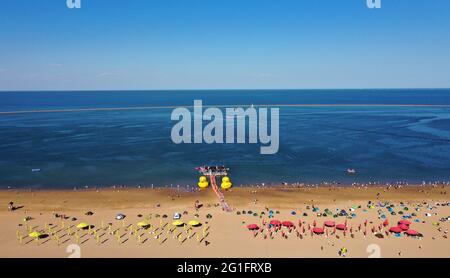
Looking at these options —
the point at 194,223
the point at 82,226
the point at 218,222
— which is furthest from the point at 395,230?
the point at 82,226

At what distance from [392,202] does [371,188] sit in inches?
322

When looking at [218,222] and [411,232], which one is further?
[218,222]

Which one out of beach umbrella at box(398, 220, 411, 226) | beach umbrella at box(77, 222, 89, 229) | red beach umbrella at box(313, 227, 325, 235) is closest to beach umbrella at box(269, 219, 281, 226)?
red beach umbrella at box(313, 227, 325, 235)

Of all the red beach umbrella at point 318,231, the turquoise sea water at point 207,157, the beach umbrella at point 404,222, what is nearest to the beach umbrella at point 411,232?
the beach umbrella at point 404,222

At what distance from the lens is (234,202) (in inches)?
2312

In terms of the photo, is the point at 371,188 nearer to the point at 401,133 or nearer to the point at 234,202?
the point at 234,202

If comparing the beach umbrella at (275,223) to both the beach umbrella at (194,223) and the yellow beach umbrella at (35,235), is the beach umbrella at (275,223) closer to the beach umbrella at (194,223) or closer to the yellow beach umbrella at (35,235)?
the beach umbrella at (194,223)

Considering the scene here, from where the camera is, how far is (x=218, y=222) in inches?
1955

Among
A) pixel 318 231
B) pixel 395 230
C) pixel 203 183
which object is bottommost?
pixel 395 230

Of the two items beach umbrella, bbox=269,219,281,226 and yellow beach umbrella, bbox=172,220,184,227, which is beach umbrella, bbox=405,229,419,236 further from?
yellow beach umbrella, bbox=172,220,184,227

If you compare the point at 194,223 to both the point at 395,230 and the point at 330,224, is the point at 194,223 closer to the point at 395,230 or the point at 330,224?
the point at 330,224

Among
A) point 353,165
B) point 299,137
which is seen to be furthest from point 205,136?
point 353,165

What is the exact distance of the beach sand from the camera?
41.3 meters

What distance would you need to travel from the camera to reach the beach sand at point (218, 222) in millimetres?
41281
